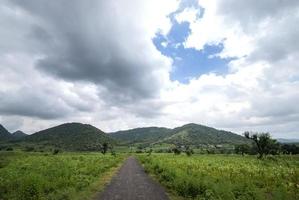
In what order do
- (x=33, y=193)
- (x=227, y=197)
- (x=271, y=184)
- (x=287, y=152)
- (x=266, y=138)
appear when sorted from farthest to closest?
(x=287, y=152) → (x=266, y=138) → (x=271, y=184) → (x=33, y=193) → (x=227, y=197)

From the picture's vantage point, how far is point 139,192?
22.5 m

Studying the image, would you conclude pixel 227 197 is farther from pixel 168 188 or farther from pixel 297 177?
pixel 297 177

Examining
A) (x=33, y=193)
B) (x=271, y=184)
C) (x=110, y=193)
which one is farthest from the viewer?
(x=271, y=184)

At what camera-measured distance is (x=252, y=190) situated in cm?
1984

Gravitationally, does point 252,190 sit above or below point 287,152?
below

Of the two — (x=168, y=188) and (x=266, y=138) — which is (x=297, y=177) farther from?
(x=266, y=138)

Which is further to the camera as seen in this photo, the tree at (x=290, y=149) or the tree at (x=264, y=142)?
the tree at (x=290, y=149)

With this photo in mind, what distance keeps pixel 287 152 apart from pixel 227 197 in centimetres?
14099

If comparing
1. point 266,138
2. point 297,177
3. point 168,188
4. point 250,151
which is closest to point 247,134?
point 266,138

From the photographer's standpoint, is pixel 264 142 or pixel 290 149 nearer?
pixel 264 142

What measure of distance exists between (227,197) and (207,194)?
1150 mm

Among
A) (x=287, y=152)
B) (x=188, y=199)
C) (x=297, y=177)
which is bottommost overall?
(x=188, y=199)

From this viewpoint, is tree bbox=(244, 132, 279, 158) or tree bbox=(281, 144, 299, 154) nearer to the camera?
tree bbox=(244, 132, 279, 158)

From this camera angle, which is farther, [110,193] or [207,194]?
[110,193]
